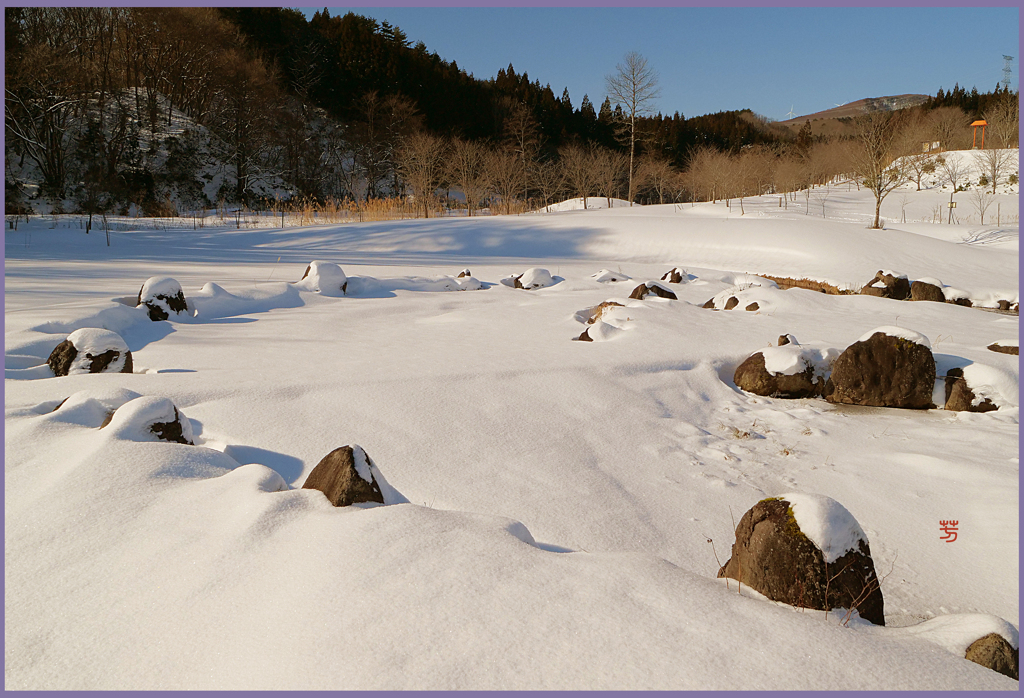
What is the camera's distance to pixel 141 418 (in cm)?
211

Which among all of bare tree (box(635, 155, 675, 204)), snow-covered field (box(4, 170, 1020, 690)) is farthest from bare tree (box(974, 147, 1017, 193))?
snow-covered field (box(4, 170, 1020, 690))

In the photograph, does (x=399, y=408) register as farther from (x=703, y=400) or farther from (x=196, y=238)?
(x=196, y=238)

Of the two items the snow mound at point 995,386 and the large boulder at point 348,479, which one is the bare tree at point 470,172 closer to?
the snow mound at point 995,386

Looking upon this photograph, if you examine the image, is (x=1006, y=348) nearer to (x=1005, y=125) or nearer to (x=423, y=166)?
(x=423, y=166)

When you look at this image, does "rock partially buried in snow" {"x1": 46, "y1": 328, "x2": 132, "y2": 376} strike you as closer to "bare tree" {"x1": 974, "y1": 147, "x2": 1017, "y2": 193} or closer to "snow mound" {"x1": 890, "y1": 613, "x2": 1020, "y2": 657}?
"snow mound" {"x1": 890, "y1": 613, "x2": 1020, "y2": 657}

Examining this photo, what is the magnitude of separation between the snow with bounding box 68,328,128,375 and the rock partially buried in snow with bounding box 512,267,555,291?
196 inches

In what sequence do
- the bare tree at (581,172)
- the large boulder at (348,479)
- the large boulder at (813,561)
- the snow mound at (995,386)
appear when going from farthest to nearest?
1. the bare tree at (581,172)
2. the snow mound at (995,386)
3. the large boulder at (348,479)
4. the large boulder at (813,561)

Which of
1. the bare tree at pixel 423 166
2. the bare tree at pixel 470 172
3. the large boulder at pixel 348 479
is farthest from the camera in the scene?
the bare tree at pixel 470 172

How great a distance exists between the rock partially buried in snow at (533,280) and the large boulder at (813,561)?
6.05 m

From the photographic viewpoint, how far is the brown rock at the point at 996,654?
1.39 metres

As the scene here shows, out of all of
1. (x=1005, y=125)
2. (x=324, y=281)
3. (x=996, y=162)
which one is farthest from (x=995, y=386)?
(x=1005, y=125)

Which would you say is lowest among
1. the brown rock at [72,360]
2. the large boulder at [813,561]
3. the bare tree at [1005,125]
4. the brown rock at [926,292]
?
the large boulder at [813,561]

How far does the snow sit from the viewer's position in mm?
3098

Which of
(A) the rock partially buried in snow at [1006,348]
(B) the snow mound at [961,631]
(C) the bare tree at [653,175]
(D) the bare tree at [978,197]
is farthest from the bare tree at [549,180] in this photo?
(B) the snow mound at [961,631]
